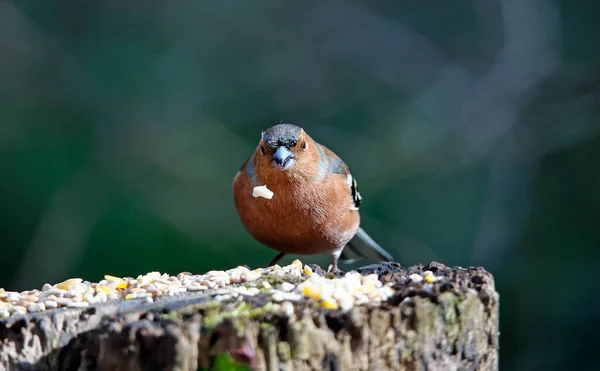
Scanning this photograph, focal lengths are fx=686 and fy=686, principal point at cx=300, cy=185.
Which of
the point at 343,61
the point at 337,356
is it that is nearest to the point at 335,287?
the point at 337,356

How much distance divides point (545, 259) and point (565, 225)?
316 mm

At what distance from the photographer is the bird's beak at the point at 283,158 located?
3.21 m

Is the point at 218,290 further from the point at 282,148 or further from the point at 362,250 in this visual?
the point at 362,250

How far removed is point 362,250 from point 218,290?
8.13ft

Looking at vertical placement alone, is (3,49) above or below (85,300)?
above

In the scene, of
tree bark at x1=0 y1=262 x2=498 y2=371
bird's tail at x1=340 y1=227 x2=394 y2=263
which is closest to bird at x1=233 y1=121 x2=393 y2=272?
bird's tail at x1=340 y1=227 x2=394 y2=263

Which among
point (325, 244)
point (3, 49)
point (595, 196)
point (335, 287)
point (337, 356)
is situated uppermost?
point (3, 49)

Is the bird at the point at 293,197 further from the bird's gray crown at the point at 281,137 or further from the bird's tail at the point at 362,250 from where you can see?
the bird's tail at the point at 362,250

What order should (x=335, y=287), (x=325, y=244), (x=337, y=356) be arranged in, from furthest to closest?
1. (x=325, y=244)
2. (x=335, y=287)
3. (x=337, y=356)

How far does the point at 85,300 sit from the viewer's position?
6.45ft

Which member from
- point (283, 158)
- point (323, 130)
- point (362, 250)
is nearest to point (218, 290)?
point (283, 158)

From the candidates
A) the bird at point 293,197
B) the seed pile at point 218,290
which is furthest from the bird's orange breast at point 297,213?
the seed pile at point 218,290

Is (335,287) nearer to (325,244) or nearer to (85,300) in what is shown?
(85,300)

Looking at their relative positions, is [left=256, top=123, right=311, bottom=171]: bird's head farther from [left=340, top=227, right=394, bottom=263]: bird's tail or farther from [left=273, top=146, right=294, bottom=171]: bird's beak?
[left=340, top=227, right=394, bottom=263]: bird's tail
